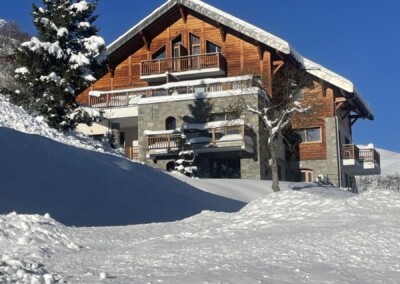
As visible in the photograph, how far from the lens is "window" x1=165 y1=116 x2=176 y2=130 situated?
111ft

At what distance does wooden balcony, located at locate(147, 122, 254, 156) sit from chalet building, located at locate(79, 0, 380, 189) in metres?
0.04

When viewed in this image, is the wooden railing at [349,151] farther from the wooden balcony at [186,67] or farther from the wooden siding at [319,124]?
the wooden balcony at [186,67]

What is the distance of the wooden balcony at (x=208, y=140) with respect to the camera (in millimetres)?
31062

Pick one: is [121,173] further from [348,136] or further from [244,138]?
[348,136]

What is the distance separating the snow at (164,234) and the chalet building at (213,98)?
1207cm

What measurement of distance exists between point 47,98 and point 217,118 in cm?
848

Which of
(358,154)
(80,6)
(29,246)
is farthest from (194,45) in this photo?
(29,246)

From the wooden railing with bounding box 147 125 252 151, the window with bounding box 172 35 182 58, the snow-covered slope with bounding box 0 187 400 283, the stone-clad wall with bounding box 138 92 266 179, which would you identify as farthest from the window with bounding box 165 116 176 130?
the snow-covered slope with bounding box 0 187 400 283

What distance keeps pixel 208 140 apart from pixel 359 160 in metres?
10.9

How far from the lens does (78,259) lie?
28.2 ft

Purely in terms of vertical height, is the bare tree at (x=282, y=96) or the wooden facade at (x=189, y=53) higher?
the wooden facade at (x=189, y=53)

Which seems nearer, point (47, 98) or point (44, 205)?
point (44, 205)

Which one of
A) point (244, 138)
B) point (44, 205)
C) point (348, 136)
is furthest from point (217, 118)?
point (44, 205)

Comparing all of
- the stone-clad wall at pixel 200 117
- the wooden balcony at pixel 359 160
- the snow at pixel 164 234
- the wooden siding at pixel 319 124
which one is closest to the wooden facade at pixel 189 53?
the stone-clad wall at pixel 200 117
